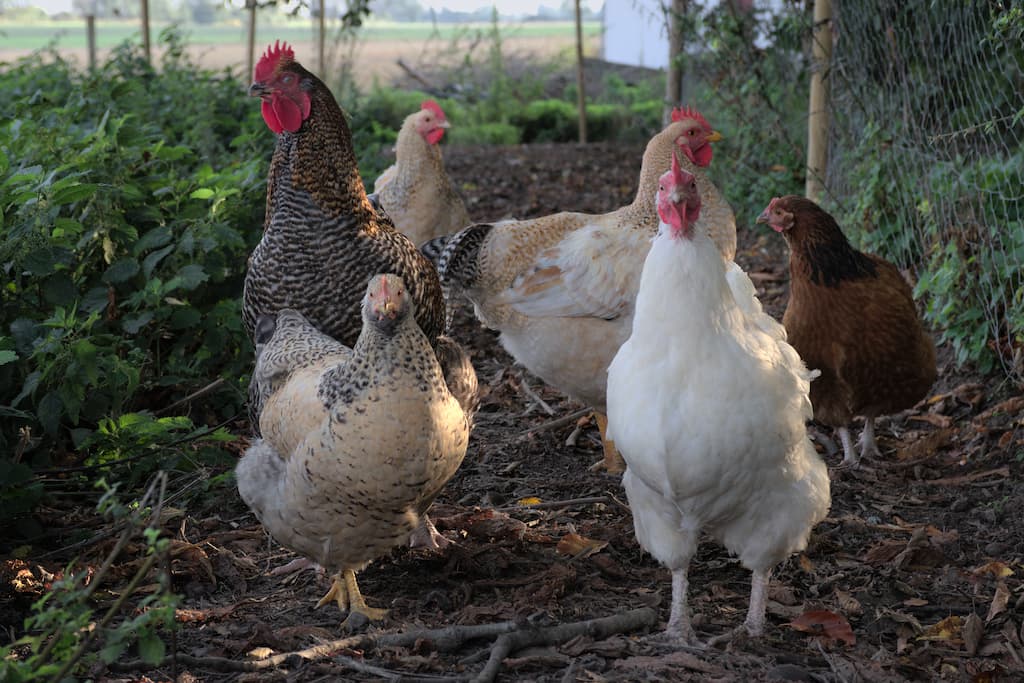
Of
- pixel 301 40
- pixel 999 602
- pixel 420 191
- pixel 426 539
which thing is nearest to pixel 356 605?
pixel 426 539

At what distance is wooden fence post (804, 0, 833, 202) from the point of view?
7191 mm

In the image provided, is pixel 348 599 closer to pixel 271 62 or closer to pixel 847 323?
pixel 271 62

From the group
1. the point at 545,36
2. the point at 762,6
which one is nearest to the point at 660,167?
the point at 762,6

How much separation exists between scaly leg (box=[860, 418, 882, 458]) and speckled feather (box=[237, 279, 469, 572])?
7.81ft

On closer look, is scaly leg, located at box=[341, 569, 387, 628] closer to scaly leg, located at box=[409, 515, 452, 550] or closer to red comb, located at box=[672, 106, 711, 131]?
scaly leg, located at box=[409, 515, 452, 550]

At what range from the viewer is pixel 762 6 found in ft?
30.7

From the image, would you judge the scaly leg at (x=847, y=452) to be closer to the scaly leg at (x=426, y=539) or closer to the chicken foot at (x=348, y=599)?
the scaly leg at (x=426, y=539)

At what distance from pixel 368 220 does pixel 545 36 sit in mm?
29011

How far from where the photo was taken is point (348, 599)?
138 inches

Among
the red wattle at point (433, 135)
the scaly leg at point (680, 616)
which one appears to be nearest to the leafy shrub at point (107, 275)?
the red wattle at point (433, 135)

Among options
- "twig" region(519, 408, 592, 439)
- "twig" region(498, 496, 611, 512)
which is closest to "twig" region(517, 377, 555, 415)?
"twig" region(519, 408, 592, 439)

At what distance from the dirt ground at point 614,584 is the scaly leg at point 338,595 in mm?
29

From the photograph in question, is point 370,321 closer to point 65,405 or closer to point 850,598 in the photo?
point 65,405

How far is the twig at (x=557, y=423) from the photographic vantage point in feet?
17.4
